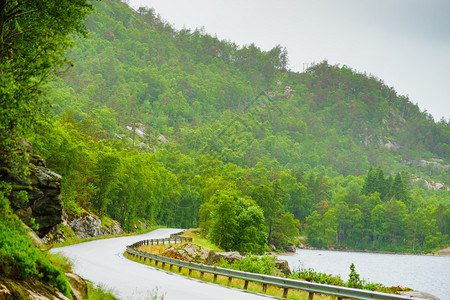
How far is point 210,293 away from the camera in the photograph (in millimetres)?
15062

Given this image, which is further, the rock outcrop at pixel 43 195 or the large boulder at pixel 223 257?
the large boulder at pixel 223 257

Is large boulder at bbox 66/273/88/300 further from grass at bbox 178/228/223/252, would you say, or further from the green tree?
grass at bbox 178/228/223/252

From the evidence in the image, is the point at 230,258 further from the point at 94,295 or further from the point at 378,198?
the point at 378,198

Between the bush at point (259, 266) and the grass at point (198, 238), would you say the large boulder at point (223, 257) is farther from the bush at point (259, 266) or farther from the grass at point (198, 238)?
the grass at point (198, 238)

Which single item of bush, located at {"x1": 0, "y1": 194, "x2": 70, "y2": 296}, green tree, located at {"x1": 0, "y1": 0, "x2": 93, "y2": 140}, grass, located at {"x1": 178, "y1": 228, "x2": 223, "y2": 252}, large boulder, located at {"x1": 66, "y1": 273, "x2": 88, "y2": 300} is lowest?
grass, located at {"x1": 178, "y1": 228, "x2": 223, "y2": 252}

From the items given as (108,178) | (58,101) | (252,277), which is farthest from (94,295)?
(58,101)

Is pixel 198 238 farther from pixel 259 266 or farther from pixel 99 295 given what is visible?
pixel 99 295

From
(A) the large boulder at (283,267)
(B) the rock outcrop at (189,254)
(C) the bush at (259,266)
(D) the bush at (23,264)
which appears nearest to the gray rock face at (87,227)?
(B) the rock outcrop at (189,254)

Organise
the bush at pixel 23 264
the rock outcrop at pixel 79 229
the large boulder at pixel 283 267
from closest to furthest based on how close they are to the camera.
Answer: the bush at pixel 23 264 < the large boulder at pixel 283 267 < the rock outcrop at pixel 79 229

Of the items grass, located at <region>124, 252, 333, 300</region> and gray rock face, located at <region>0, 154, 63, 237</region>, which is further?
gray rock face, located at <region>0, 154, 63, 237</region>

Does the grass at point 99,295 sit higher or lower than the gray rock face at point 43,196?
lower

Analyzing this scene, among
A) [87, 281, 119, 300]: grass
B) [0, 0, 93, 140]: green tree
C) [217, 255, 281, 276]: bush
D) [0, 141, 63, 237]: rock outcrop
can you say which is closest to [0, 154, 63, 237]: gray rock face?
[0, 141, 63, 237]: rock outcrop

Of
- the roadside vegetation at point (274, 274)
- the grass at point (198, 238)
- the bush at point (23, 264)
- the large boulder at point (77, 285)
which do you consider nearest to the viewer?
the bush at point (23, 264)

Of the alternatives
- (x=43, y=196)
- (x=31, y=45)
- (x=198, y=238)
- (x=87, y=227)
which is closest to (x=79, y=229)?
(x=87, y=227)
